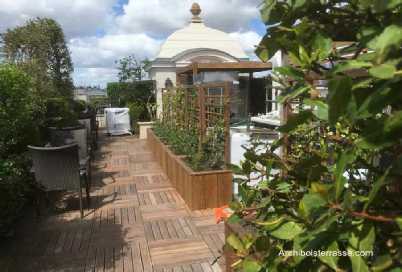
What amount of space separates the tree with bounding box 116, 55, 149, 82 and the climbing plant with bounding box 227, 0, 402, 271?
16.5 m

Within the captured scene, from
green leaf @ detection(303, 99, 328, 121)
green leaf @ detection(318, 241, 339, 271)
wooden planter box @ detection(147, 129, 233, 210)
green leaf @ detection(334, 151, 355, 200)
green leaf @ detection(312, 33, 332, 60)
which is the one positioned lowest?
wooden planter box @ detection(147, 129, 233, 210)

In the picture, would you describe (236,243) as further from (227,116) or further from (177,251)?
(227,116)

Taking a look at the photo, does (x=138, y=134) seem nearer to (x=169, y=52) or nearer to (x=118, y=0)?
(x=169, y=52)

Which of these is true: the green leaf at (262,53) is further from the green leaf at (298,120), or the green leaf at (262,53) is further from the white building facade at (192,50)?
the white building facade at (192,50)

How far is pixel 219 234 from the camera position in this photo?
357 centimetres

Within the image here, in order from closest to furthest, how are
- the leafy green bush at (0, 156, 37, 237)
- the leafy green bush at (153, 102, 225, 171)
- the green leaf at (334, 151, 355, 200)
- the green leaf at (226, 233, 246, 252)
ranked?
the green leaf at (334, 151, 355, 200) < the green leaf at (226, 233, 246, 252) < the leafy green bush at (0, 156, 37, 237) < the leafy green bush at (153, 102, 225, 171)

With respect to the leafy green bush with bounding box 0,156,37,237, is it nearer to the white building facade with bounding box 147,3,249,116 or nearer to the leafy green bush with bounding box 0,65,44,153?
the leafy green bush with bounding box 0,65,44,153

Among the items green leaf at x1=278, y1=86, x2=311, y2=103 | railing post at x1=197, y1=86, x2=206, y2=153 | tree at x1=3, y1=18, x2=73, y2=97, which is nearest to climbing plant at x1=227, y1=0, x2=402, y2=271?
green leaf at x1=278, y1=86, x2=311, y2=103

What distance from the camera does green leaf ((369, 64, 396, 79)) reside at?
1.57 feet

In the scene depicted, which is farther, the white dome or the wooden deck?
the white dome

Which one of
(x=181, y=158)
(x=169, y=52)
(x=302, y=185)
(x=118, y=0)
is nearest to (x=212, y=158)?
(x=181, y=158)

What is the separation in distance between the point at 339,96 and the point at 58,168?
3.94m

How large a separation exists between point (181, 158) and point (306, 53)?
4.65m

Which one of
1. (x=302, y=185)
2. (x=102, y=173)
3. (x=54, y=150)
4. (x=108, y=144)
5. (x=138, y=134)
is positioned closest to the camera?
(x=302, y=185)
